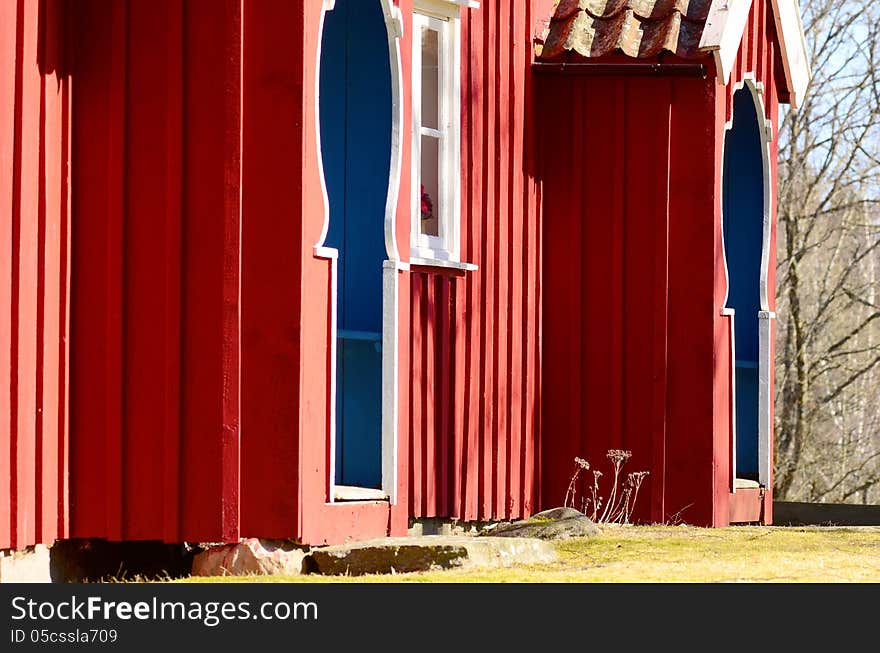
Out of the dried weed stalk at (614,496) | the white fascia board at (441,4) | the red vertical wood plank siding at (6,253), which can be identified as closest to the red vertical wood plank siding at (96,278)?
the red vertical wood plank siding at (6,253)

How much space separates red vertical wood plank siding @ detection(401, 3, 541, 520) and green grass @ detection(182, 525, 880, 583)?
970mm

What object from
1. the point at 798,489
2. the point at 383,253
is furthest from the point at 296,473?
the point at 798,489

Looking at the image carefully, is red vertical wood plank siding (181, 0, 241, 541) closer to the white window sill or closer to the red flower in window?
the white window sill

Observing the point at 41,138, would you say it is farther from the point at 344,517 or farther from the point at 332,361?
the point at 344,517

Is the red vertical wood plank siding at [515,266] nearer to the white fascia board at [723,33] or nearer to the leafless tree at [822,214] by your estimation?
the white fascia board at [723,33]

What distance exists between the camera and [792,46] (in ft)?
43.9

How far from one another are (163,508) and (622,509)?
14.3 feet

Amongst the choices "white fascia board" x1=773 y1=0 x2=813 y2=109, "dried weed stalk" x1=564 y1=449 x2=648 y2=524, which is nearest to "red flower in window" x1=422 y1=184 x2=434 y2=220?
"dried weed stalk" x1=564 y1=449 x2=648 y2=524

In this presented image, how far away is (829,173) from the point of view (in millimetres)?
27328

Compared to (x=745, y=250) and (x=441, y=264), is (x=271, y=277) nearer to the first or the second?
(x=441, y=264)

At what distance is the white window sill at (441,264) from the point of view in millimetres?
10240

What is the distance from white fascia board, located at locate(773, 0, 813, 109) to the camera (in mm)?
13070

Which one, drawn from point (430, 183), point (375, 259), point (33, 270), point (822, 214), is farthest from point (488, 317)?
point (822, 214)

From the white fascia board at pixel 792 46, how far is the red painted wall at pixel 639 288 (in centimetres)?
147
